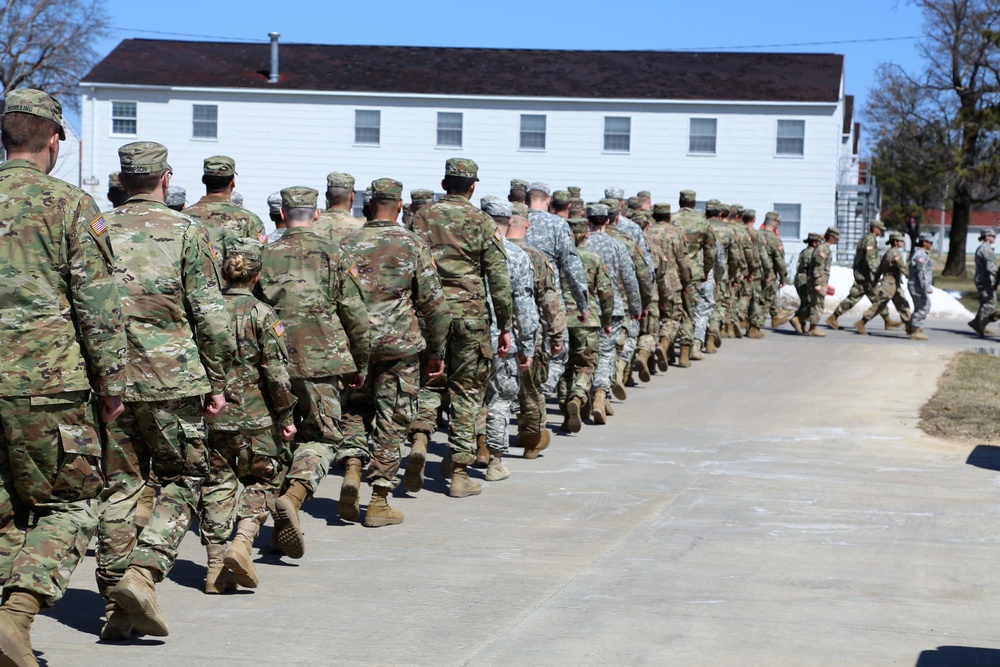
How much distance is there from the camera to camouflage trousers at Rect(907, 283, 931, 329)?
81.1 feet

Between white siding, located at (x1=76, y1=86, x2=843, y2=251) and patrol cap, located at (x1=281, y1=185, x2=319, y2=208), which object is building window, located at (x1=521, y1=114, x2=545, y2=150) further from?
patrol cap, located at (x1=281, y1=185, x2=319, y2=208)

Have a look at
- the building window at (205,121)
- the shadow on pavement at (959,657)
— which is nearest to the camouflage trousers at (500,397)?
the shadow on pavement at (959,657)

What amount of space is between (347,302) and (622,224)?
27.5 ft

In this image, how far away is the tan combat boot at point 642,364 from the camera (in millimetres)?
17812

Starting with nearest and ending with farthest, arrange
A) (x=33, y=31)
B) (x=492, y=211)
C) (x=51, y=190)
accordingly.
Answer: (x=51, y=190)
(x=492, y=211)
(x=33, y=31)

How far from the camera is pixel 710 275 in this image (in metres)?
21.5

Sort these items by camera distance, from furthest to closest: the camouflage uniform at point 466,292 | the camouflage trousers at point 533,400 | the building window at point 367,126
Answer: the building window at point 367,126 < the camouflage trousers at point 533,400 < the camouflage uniform at point 466,292

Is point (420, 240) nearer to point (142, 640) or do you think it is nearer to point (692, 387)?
point (142, 640)

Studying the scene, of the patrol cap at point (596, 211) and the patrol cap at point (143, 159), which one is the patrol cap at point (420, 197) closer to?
the patrol cap at point (596, 211)

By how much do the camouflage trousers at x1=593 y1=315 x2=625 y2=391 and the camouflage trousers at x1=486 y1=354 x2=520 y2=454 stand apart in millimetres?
3338

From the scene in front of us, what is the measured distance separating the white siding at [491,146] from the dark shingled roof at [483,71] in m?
0.41

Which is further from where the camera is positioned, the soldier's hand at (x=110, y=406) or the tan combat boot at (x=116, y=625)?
the tan combat boot at (x=116, y=625)

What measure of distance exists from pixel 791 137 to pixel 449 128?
9.63 m

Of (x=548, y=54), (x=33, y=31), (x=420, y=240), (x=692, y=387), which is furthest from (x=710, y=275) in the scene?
(x=33, y=31)
